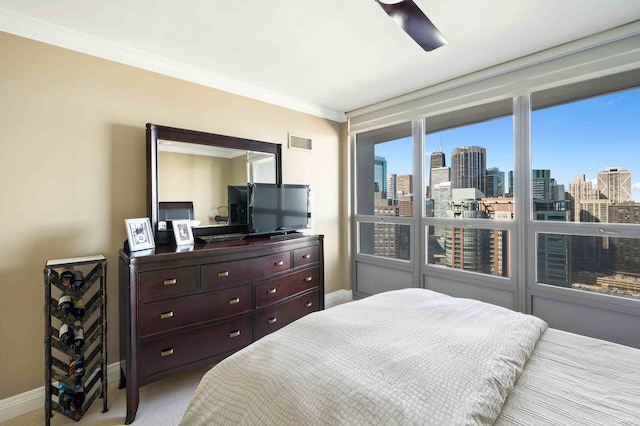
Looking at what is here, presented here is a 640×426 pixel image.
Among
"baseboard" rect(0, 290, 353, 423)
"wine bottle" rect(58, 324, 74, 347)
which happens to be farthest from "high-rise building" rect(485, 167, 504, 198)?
"baseboard" rect(0, 290, 353, 423)

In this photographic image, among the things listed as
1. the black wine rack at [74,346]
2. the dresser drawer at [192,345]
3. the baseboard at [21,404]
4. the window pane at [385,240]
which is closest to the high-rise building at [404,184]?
the window pane at [385,240]

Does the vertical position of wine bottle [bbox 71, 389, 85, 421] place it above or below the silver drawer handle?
below

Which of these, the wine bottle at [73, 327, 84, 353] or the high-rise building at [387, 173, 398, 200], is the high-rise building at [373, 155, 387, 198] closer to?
the high-rise building at [387, 173, 398, 200]

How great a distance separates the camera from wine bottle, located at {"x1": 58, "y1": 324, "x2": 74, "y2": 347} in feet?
6.27

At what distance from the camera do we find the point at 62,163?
2135mm

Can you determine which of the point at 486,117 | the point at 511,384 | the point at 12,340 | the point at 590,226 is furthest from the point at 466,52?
the point at 12,340

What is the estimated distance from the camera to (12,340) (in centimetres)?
196

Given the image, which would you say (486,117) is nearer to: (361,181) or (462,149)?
(462,149)

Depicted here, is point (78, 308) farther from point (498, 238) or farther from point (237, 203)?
point (498, 238)

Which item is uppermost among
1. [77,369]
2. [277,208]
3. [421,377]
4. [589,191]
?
[589,191]

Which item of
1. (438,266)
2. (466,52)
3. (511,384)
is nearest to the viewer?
(511,384)

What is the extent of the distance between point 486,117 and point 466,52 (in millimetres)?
786

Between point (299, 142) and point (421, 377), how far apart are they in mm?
3076

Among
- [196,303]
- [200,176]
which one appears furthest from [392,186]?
[196,303]
